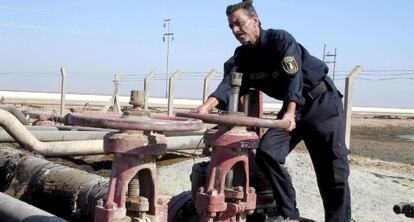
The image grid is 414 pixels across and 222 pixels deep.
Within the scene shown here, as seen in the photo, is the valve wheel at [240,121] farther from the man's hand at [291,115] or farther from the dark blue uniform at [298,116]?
the dark blue uniform at [298,116]

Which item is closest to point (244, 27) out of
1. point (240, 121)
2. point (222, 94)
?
point (222, 94)

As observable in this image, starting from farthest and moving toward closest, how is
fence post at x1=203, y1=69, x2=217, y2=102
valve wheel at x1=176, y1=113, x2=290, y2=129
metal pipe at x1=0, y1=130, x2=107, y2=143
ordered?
fence post at x1=203, y1=69, x2=217, y2=102 < metal pipe at x1=0, y1=130, x2=107, y2=143 < valve wheel at x1=176, y1=113, x2=290, y2=129

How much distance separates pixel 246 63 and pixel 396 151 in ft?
49.4

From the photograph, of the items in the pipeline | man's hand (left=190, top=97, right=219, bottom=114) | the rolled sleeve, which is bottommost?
the pipeline

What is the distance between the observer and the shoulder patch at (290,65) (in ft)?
10.4

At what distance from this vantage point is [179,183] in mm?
7008

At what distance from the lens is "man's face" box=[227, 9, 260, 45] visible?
10.7 ft

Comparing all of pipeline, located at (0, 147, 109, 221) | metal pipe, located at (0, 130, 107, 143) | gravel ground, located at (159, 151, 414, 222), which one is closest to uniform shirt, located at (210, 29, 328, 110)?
pipeline, located at (0, 147, 109, 221)

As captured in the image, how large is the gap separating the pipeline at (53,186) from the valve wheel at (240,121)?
1246 millimetres

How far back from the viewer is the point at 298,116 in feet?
11.8

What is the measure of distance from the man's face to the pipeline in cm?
137

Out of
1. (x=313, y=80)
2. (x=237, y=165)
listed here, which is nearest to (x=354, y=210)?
(x=313, y=80)

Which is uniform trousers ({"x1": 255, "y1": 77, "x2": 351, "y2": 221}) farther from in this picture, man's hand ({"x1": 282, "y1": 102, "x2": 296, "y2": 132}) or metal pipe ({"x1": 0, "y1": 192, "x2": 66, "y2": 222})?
metal pipe ({"x1": 0, "y1": 192, "x2": 66, "y2": 222})

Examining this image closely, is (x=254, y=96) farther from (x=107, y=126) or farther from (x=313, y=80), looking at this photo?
(x=107, y=126)
